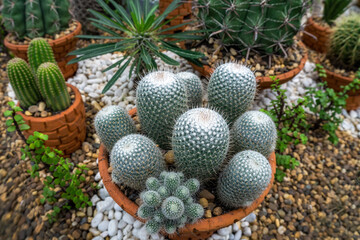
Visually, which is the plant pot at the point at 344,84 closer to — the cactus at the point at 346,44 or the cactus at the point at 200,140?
the cactus at the point at 346,44

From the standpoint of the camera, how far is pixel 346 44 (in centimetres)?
301

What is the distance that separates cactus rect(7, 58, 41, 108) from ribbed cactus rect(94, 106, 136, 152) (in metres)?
0.84

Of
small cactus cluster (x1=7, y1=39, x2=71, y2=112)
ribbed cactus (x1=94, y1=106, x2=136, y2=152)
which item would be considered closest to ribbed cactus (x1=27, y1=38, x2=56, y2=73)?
small cactus cluster (x1=7, y1=39, x2=71, y2=112)

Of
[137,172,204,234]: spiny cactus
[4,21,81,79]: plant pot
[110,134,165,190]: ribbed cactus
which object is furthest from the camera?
[4,21,81,79]: plant pot

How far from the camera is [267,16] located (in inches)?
93.9

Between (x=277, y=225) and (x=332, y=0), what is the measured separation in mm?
3207

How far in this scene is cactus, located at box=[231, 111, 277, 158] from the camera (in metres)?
1.59

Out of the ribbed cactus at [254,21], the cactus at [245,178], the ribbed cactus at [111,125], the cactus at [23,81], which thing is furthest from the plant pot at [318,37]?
the cactus at [23,81]

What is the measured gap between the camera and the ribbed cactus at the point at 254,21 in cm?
231

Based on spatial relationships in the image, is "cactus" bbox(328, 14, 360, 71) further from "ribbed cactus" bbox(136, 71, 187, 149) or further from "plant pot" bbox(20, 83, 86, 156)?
"plant pot" bbox(20, 83, 86, 156)

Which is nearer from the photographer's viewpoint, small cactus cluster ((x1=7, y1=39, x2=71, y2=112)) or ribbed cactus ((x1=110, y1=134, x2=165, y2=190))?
ribbed cactus ((x1=110, y1=134, x2=165, y2=190))

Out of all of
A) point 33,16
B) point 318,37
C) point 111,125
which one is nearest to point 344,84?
point 318,37

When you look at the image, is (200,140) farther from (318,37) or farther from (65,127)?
(318,37)

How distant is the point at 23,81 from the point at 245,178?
1830mm
